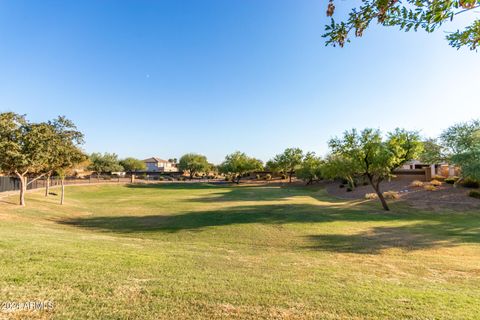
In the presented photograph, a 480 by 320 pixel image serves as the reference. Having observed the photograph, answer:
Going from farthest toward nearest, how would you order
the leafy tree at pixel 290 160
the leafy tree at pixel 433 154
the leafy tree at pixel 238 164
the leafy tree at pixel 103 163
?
the leafy tree at pixel 103 163
the leafy tree at pixel 238 164
the leafy tree at pixel 290 160
the leafy tree at pixel 433 154

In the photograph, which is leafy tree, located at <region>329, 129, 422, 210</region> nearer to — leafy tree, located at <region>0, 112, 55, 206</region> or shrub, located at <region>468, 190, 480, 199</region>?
shrub, located at <region>468, 190, 480, 199</region>

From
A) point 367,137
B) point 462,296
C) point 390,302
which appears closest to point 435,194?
point 367,137

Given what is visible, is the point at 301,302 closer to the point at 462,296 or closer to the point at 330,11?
the point at 462,296

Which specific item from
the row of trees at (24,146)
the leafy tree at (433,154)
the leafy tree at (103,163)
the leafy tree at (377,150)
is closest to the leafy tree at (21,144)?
the row of trees at (24,146)

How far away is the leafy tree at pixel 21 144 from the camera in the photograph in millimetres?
18156

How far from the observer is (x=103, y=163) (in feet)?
285

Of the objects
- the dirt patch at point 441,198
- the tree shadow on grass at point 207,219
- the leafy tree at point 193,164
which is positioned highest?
the leafy tree at point 193,164

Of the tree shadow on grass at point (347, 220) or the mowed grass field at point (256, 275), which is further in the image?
the tree shadow on grass at point (347, 220)

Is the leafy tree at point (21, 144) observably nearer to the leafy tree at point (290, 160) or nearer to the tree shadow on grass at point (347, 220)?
the tree shadow on grass at point (347, 220)

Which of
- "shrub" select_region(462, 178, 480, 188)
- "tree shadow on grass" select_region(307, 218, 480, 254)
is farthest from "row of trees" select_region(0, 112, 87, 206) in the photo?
"shrub" select_region(462, 178, 480, 188)

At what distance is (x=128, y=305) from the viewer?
173 inches

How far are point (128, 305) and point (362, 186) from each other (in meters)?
41.3

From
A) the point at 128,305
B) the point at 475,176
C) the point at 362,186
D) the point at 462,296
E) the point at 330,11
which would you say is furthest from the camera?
the point at 362,186

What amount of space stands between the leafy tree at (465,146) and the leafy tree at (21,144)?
35943mm
